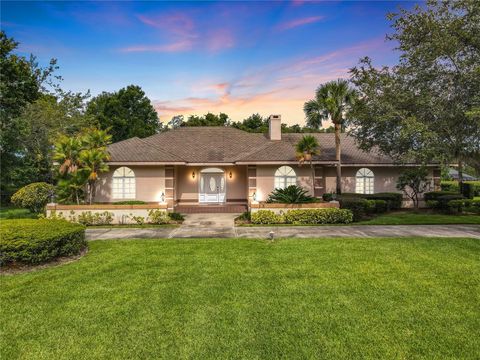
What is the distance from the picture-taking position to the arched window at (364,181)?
22.4 metres

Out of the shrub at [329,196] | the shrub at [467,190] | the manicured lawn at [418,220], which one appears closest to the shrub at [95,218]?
the manicured lawn at [418,220]

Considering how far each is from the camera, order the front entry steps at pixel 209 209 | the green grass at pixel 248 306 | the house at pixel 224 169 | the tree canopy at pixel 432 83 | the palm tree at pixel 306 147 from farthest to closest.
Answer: the front entry steps at pixel 209 209 < the house at pixel 224 169 < the palm tree at pixel 306 147 < the tree canopy at pixel 432 83 < the green grass at pixel 248 306

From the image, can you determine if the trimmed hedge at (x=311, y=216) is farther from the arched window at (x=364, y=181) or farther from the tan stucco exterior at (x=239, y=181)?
the arched window at (x=364, y=181)

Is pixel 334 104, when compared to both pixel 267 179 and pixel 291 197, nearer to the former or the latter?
pixel 267 179

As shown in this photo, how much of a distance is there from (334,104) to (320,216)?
873 centimetres

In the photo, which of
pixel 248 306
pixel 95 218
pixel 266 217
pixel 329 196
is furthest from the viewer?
pixel 329 196

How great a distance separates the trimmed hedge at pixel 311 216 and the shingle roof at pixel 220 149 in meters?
4.73

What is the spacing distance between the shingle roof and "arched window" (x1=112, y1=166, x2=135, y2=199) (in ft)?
3.39

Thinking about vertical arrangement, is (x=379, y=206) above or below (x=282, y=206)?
below

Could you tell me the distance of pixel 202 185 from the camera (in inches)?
873

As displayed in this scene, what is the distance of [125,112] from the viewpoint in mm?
49625

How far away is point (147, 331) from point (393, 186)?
22.2 m

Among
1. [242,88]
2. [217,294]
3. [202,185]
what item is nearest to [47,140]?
[202,185]

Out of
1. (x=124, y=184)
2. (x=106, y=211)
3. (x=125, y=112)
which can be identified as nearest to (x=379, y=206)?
(x=106, y=211)
